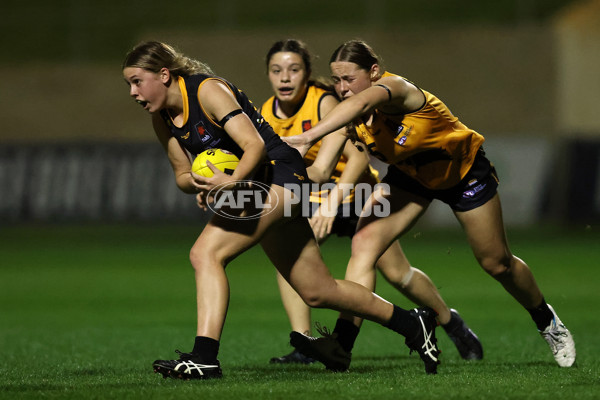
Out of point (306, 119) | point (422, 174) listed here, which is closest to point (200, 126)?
point (422, 174)

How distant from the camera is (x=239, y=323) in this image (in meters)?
9.62

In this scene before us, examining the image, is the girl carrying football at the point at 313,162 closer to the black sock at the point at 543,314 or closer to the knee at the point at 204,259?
the black sock at the point at 543,314

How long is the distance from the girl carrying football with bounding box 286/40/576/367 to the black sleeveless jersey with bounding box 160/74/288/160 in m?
0.71

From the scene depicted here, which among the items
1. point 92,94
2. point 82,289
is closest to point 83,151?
point 92,94

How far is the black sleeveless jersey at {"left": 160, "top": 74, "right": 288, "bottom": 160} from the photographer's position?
536cm

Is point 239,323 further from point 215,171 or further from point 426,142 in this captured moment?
point 215,171

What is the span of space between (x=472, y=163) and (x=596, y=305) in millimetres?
5174

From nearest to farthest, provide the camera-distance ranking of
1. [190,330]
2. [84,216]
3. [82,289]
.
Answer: [190,330], [82,289], [84,216]

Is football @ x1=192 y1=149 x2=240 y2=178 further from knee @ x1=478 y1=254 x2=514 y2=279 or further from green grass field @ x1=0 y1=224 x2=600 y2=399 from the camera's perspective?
knee @ x1=478 y1=254 x2=514 y2=279

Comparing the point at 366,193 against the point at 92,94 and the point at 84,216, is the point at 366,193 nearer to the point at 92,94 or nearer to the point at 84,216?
the point at 84,216

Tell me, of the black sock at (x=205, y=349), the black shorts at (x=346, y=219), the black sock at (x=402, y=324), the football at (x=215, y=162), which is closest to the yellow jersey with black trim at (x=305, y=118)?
the black shorts at (x=346, y=219)

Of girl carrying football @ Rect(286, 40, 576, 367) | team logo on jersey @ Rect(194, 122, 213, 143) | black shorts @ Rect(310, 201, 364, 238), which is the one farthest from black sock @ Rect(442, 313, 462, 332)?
team logo on jersey @ Rect(194, 122, 213, 143)

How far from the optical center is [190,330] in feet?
29.4

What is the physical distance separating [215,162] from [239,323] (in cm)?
459
